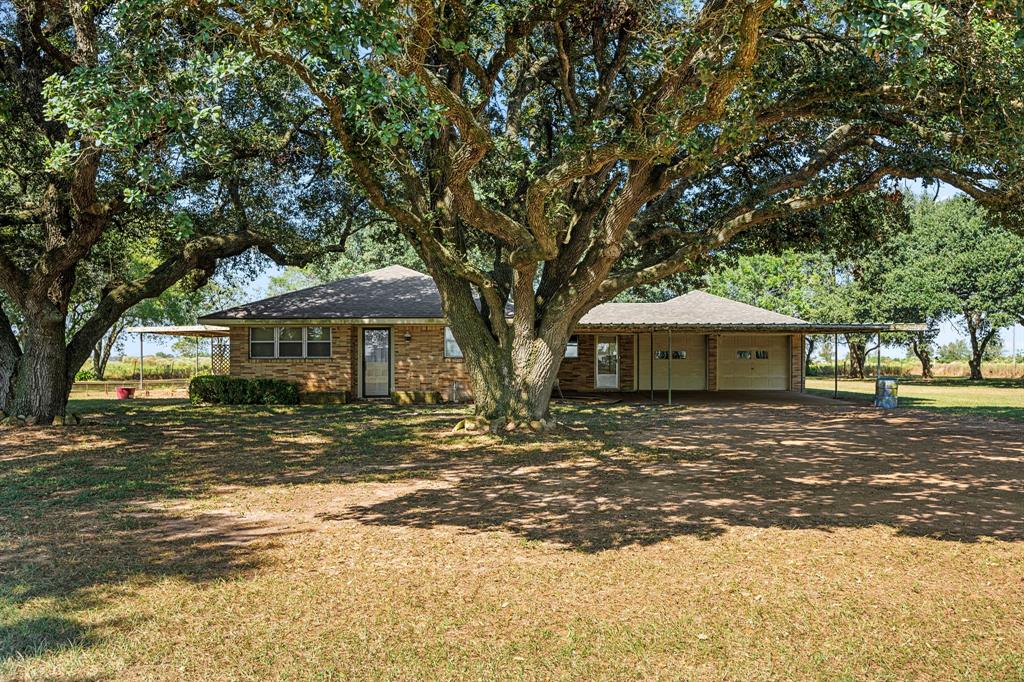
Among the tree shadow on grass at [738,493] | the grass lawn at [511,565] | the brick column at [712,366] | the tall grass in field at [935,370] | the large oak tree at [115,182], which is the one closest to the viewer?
the grass lawn at [511,565]

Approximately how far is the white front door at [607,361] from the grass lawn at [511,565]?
13.5 m

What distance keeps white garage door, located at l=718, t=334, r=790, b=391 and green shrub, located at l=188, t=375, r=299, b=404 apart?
14.5 meters

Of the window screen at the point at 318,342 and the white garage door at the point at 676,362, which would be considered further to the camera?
the white garage door at the point at 676,362

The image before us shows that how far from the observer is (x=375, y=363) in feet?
67.5

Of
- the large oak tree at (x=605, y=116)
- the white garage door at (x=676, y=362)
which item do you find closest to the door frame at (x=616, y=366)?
the white garage door at (x=676, y=362)

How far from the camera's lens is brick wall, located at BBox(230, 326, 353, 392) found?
19.9 m

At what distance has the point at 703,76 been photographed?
764 centimetres

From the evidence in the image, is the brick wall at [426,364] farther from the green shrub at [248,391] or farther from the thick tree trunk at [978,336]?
the thick tree trunk at [978,336]

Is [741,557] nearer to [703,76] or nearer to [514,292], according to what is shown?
[703,76]

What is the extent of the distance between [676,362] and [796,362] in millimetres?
4394

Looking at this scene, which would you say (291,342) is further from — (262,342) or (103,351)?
(103,351)

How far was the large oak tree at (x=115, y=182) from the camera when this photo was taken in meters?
9.02

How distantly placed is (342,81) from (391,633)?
7.32m

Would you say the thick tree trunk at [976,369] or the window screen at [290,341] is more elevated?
the window screen at [290,341]
